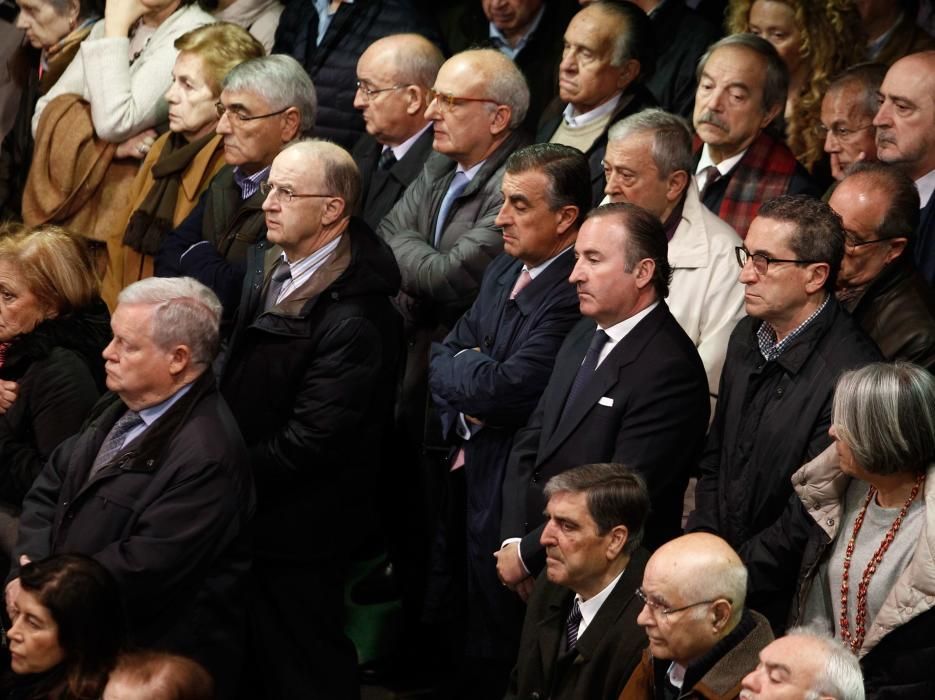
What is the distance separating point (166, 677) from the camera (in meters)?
4.12

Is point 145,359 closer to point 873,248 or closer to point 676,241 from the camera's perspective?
point 676,241

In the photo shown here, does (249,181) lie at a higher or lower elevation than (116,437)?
higher

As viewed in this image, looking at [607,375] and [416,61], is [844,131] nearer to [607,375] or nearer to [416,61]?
[607,375]

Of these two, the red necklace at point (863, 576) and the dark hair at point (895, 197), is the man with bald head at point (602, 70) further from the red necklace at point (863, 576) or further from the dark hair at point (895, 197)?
the red necklace at point (863, 576)

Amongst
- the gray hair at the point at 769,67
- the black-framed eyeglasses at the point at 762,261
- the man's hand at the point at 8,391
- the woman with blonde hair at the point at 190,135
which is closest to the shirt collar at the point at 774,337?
the black-framed eyeglasses at the point at 762,261

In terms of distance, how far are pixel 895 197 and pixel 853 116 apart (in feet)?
2.85

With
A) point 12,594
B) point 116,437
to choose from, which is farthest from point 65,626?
point 116,437

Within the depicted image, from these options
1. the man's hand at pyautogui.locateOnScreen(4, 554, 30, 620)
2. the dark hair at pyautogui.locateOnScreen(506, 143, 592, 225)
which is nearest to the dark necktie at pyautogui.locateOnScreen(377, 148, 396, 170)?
the dark hair at pyautogui.locateOnScreen(506, 143, 592, 225)

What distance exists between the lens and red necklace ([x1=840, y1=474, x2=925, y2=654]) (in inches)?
168

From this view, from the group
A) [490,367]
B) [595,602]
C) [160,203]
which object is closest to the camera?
[595,602]

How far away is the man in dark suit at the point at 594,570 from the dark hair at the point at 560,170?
1061 mm

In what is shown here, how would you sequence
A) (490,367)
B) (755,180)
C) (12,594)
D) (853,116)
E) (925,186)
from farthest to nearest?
(755,180) → (853,116) → (925,186) → (490,367) → (12,594)

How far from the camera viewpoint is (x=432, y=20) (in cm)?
721

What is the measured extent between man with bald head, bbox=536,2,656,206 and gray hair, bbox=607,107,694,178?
1.97ft
